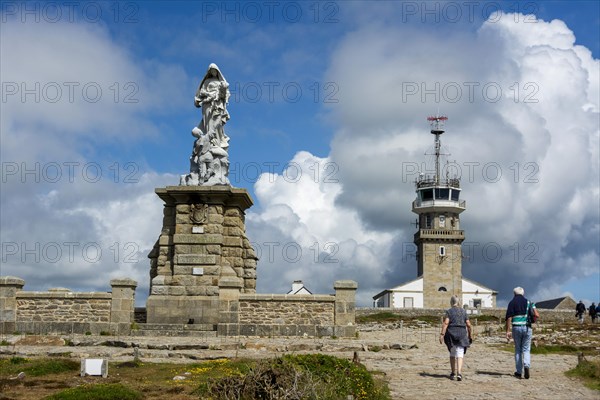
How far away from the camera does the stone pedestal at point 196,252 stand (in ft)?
69.6

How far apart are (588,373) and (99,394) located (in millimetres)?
8553

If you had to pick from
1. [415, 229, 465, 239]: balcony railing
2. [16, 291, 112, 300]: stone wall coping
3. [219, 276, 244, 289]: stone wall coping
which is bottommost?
[16, 291, 112, 300]: stone wall coping

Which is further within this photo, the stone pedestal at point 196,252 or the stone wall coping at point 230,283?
the stone pedestal at point 196,252

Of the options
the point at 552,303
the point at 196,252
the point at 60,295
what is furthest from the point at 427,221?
the point at 60,295

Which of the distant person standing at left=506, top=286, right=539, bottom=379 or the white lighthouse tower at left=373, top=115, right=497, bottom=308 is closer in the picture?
the distant person standing at left=506, top=286, right=539, bottom=379

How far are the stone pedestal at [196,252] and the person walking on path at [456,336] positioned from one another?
990 centimetres

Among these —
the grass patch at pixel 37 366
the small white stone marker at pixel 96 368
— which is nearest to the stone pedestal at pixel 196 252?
the grass patch at pixel 37 366

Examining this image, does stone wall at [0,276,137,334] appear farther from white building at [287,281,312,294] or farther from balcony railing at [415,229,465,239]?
balcony railing at [415,229,465,239]

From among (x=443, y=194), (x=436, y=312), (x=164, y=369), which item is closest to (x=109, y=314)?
(x=164, y=369)

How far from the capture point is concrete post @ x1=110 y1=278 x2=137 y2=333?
20906mm

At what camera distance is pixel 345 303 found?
20859mm

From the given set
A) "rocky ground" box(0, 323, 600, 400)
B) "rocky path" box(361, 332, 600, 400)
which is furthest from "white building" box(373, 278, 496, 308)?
"rocky path" box(361, 332, 600, 400)

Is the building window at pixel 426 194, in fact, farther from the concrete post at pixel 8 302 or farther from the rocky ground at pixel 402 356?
the concrete post at pixel 8 302

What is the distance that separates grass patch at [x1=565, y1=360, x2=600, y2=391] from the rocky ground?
0.20m
